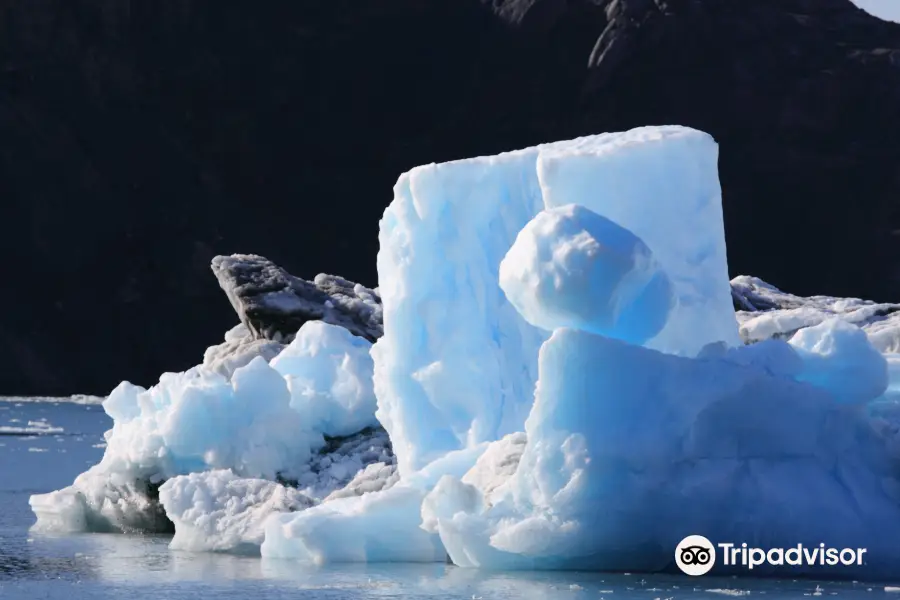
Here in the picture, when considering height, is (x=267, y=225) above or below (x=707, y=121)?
below

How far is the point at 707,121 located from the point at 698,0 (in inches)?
147

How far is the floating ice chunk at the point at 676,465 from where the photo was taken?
7445 millimetres

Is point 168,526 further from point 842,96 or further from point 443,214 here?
point 842,96

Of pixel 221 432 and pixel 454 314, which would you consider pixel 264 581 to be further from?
pixel 221 432

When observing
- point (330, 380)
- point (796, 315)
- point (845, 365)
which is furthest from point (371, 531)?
point (796, 315)

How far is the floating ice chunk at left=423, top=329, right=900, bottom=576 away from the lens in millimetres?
7445

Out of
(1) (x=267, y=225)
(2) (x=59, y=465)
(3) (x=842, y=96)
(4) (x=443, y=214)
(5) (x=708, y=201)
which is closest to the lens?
(5) (x=708, y=201)

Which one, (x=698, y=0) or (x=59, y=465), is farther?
(x=698, y=0)

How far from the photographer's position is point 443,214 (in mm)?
10312

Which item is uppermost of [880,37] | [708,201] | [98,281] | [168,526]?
[880,37]

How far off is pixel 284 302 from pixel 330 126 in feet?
103

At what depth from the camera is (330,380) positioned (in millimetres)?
12656

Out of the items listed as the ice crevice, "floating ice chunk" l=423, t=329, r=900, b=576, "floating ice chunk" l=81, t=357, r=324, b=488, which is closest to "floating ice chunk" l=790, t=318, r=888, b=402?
the ice crevice

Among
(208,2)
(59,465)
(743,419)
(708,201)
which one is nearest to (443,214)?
(708,201)
